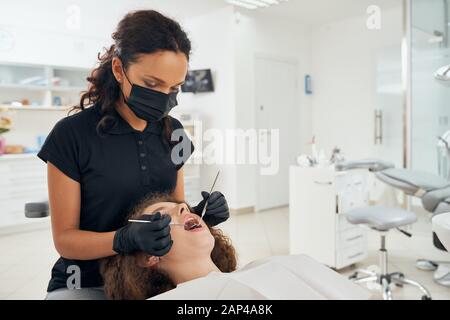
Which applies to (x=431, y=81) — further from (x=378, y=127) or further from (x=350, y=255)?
(x=378, y=127)

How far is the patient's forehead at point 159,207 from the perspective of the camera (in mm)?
927

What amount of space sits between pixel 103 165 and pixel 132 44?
287 millimetres

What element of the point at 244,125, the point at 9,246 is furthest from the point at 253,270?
the point at 244,125

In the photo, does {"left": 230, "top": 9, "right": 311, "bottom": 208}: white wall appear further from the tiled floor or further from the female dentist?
the female dentist

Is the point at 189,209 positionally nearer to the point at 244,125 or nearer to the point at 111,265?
the point at 111,265

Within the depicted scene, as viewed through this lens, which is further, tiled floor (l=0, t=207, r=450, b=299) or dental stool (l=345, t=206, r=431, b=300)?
dental stool (l=345, t=206, r=431, b=300)

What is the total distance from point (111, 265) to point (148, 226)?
0.85 feet

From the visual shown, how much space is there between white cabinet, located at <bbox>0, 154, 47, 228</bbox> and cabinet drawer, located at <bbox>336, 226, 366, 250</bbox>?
68.7 inches

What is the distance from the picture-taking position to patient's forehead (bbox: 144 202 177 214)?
0.93 metres

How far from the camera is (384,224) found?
6.45 feet

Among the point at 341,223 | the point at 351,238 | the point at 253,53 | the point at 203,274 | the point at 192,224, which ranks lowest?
the point at 351,238

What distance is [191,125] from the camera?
3.30 metres

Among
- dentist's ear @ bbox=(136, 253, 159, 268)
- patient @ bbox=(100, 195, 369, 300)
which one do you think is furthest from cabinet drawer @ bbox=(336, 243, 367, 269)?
dentist's ear @ bbox=(136, 253, 159, 268)

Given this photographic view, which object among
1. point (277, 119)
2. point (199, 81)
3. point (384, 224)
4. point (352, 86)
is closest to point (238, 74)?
point (199, 81)
